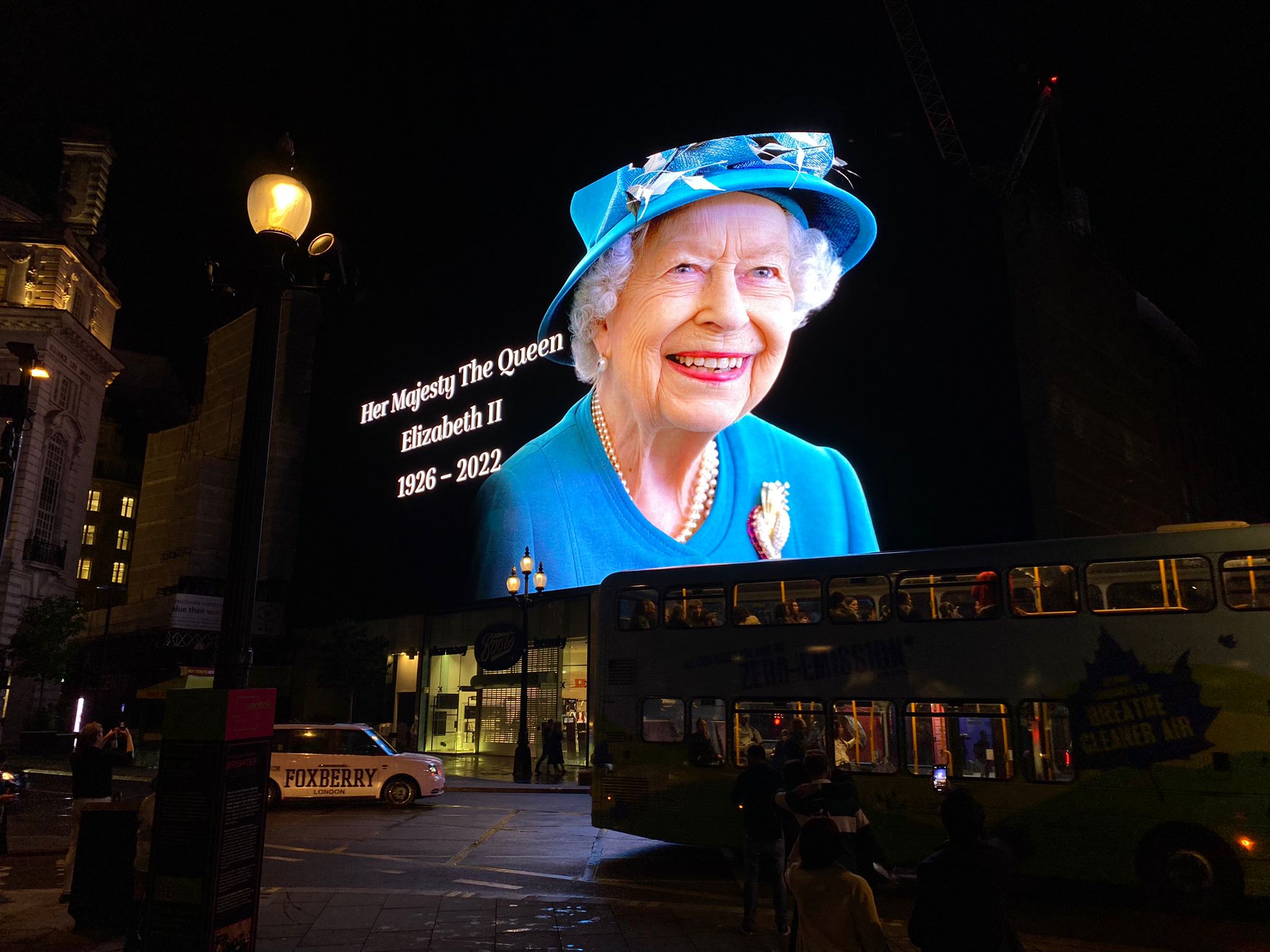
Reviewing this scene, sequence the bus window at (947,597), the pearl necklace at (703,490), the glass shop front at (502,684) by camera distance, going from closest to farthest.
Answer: the bus window at (947,597)
the pearl necklace at (703,490)
the glass shop front at (502,684)

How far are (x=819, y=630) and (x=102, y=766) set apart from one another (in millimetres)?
8998

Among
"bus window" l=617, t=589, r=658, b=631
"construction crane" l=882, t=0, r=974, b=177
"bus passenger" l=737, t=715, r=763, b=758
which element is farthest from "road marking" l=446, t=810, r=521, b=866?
"construction crane" l=882, t=0, r=974, b=177

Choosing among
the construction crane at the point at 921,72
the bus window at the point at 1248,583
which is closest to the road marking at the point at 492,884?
the bus window at the point at 1248,583

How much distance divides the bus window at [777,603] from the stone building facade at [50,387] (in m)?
40.1

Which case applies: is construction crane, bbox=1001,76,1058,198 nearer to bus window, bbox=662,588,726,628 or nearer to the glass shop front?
the glass shop front

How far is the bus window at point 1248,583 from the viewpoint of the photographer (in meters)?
9.65

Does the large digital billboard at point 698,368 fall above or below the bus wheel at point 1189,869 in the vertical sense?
above

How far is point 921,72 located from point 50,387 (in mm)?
43529

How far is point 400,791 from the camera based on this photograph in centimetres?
1819

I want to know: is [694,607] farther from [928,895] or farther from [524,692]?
[524,692]

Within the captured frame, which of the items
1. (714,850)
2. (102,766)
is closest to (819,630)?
(714,850)

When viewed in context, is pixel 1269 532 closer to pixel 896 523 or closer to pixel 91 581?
pixel 896 523

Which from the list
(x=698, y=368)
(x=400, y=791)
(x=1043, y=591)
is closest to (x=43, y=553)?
(x=400, y=791)

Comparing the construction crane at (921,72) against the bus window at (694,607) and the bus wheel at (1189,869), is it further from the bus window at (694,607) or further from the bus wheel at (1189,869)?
the bus wheel at (1189,869)
